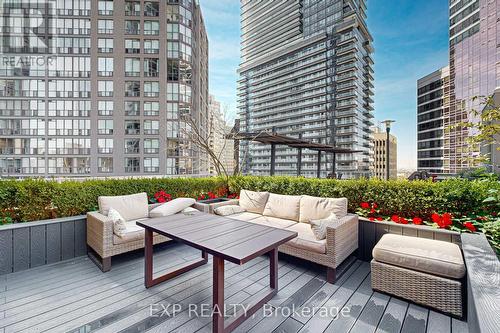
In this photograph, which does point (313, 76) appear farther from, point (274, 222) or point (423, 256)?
point (423, 256)

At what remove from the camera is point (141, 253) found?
3.07 meters

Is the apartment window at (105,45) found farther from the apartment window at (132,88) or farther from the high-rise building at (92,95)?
the apartment window at (132,88)

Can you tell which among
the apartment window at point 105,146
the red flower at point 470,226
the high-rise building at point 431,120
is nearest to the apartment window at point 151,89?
the apartment window at point 105,146

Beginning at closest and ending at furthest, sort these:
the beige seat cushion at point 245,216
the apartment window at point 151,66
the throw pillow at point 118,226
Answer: the throw pillow at point 118,226 < the beige seat cushion at point 245,216 < the apartment window at point 151,66

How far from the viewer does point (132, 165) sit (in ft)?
59.3

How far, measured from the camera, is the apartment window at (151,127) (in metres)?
18.2

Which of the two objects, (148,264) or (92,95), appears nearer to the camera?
(148,264)

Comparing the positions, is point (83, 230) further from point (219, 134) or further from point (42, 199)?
point (219, 134)

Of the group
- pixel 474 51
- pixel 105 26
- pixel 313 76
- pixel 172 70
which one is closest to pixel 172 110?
pixel 172 70

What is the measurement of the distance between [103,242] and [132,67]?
1967 centimetres

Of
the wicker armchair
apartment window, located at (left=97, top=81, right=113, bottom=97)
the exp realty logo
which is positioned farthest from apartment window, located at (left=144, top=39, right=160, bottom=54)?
the wicker armchair

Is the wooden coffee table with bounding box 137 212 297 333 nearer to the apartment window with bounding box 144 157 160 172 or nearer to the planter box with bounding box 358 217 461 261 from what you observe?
the planter box with bounding box 358 217 461 261

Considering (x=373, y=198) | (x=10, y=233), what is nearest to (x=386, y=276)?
(x=373, y=198)

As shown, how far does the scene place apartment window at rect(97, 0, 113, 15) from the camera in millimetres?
17688
